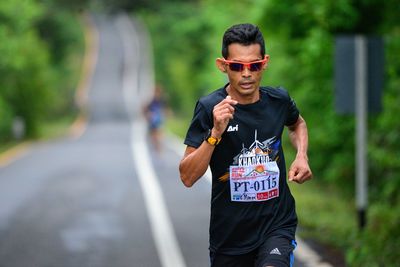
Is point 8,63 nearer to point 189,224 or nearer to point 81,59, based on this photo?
point 189,224

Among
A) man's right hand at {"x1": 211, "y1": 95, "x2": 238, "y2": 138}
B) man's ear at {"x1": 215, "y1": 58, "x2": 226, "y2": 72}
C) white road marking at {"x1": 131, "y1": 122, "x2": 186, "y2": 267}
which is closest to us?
man's right hand at {"x1": 211, "y1": 95, "x2": 238, "y2": 138}

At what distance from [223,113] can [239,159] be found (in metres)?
0.49

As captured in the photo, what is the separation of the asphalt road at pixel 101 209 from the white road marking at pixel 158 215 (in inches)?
0.4

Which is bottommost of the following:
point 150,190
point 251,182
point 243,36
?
point 150,190

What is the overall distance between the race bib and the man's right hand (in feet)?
1.39

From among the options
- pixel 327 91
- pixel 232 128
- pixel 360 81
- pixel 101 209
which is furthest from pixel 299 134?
pixel 327 91

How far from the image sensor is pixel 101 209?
1334 cm

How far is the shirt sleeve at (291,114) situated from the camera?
4734 mm

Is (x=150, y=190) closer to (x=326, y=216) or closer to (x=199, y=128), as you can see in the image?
(x=326, y=216)

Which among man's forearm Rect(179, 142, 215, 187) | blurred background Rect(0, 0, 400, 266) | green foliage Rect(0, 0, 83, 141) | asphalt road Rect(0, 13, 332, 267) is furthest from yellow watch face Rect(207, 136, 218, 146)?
green foliage Rect(0, 0, 83, 141)

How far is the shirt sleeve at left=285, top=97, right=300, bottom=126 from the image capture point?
15.5ft

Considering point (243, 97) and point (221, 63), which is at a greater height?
point (221, 63)

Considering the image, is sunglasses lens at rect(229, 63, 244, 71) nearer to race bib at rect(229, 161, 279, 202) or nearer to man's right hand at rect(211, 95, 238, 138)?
man's right hand at rect(211, 95, 238, 138)

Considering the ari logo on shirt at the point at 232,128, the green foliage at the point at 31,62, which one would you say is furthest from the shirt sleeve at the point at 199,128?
the green foliage at the point at 31,62
